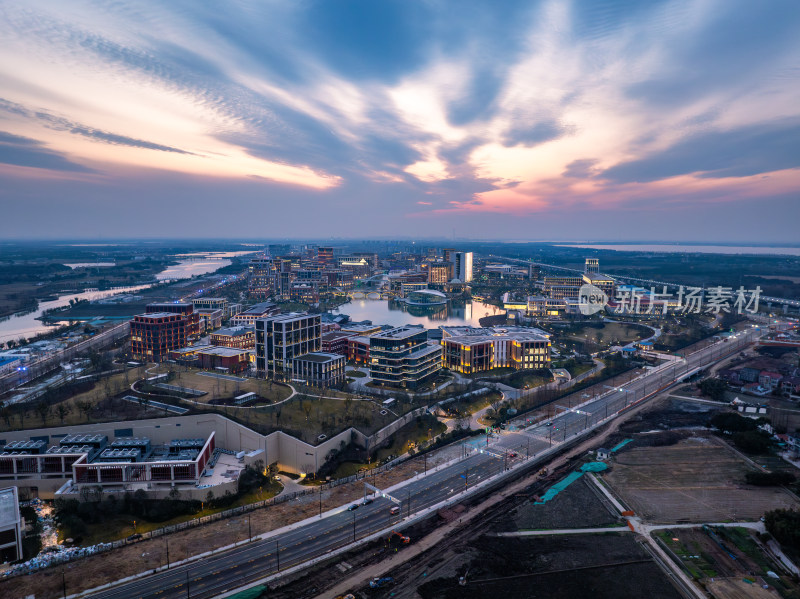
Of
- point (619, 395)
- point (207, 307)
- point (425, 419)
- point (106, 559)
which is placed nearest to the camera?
point (106, 559)

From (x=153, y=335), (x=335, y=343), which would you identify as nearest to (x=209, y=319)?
(x=153, y=335)

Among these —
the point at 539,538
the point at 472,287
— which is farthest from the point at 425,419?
the point at 472,287

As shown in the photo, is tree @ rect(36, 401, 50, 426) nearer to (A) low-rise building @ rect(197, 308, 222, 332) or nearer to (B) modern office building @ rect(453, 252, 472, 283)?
(A) low-rise building @ rect(197, 308, 222, 332)

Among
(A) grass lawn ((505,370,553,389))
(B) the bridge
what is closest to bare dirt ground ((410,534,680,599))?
(A) grass lawn ((505,370,553,389))

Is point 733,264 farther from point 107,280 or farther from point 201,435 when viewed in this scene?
point 107,280

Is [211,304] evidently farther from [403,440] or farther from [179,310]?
[403,440]
